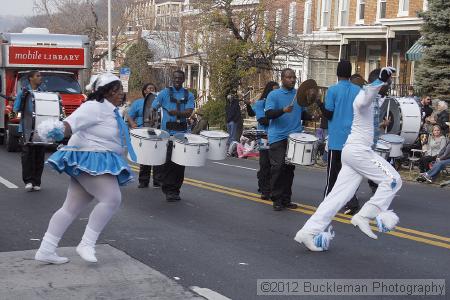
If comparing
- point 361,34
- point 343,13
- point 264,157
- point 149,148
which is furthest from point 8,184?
point 343,13

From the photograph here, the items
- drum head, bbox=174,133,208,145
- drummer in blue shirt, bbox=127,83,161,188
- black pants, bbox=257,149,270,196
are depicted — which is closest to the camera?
drum head, bbox=174,133,208,145

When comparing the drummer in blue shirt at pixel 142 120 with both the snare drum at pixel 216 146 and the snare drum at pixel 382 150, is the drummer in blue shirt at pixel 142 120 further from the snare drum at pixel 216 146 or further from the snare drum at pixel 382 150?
the snare drum at pixel 382 150

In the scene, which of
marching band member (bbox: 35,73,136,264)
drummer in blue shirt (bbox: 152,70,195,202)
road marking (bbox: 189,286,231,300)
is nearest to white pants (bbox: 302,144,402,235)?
road marking (bbox: 189,286,231,300)

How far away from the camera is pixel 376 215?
26.4ft

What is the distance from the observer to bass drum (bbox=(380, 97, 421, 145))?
17828mm

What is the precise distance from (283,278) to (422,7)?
2550cm

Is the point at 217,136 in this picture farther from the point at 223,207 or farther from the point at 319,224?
the point at 319,224

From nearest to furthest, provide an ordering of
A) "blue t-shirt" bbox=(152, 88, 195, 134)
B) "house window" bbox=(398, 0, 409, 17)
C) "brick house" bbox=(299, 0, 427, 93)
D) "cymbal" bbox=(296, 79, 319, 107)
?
"cymbal" bbox=(296, 79, 319, 107) < "blue t-shirt" bbox=(152, 88, 195, 134) < "brick house" bbox=(299, 0, 427, 93) < "house window" bbox=(398, 0, 409, 17)

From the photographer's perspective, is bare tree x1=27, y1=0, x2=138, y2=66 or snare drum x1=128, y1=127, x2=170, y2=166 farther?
bare tree x1=27, y1=0, x2=138, y2=66

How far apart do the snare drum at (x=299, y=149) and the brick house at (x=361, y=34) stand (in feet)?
62.3

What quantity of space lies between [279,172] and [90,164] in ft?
14.3

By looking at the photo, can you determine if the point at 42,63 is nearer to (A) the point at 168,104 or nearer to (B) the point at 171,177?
(A) the point at 168,104

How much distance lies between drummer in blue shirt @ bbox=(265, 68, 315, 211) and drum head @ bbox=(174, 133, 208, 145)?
0.97 m

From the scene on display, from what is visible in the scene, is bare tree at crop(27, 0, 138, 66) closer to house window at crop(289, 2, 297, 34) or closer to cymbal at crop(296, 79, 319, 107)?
house window at crop(289, 2, 297, 34)
